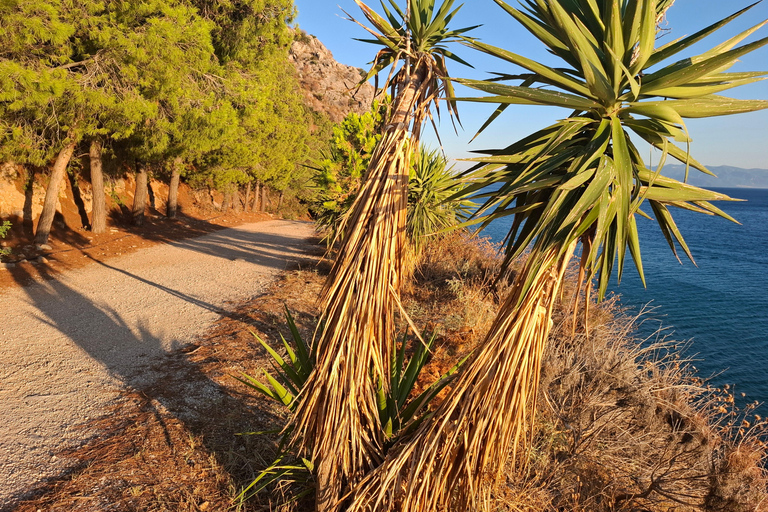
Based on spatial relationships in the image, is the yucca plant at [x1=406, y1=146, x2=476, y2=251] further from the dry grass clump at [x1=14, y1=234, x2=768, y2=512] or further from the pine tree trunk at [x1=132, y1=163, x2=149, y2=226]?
the pine tree trunk at [x1=132, y1=163, x2=149, y2=226]

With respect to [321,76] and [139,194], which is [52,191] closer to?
[139,194]

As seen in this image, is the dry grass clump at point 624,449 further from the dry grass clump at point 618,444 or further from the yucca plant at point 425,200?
the yucca plant at point 425,200

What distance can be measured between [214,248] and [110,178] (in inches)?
233

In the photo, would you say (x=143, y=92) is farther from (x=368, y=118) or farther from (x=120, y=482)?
(x=120, y=482)

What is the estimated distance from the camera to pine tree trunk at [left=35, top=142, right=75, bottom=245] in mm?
10280

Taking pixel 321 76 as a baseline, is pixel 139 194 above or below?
below

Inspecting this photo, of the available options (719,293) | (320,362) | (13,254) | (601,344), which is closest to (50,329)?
(13,254)

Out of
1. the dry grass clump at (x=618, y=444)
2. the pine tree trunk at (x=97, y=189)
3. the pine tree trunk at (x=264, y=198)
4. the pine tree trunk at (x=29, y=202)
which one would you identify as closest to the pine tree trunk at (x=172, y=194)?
the pine tree trunk at (x=97, y=189)

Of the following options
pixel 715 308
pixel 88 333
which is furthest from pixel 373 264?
pixel 715 308

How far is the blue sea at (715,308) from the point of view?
8623 mm

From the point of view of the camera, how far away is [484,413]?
1.96m

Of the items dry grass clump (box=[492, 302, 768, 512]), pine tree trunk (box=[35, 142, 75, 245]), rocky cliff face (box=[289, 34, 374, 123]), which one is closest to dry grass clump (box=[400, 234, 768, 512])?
dry grass clump (box=[492, 302, 768, 512])

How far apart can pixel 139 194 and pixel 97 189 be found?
100 inches

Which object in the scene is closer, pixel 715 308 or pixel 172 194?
pixel 715 308
